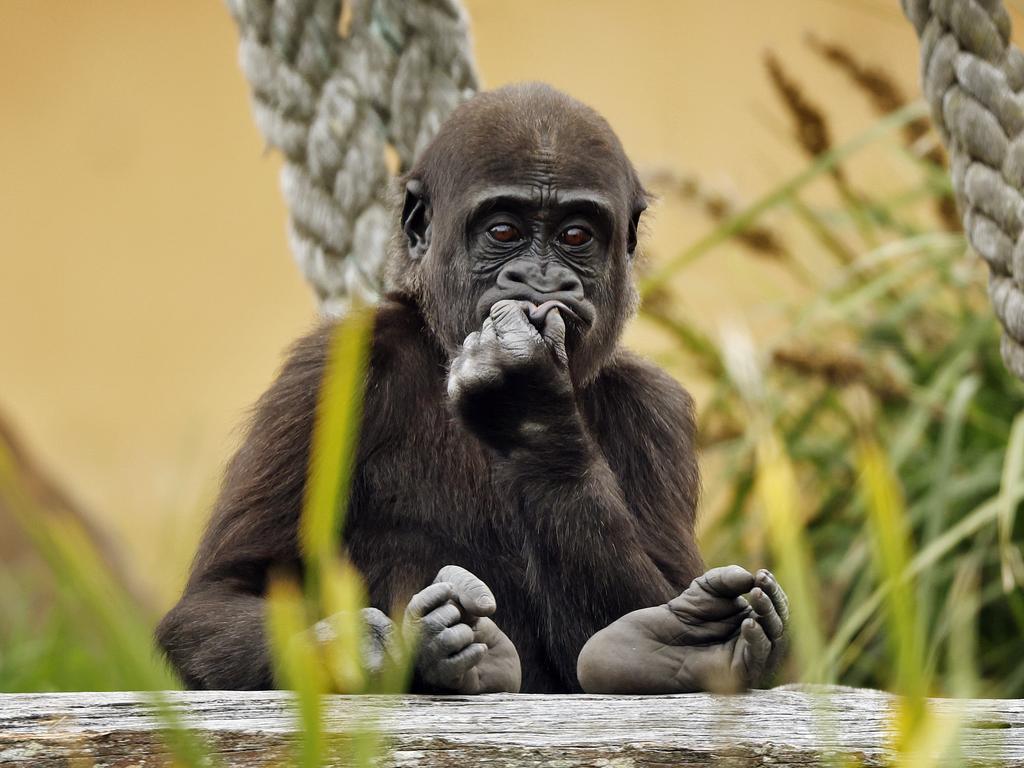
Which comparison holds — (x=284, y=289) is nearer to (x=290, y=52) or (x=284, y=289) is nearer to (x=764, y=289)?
(x=764, y=289)

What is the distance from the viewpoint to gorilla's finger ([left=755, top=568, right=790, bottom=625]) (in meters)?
2.10

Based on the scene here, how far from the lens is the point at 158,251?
6.56 metres

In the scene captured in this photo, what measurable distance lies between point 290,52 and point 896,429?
97.0 inches

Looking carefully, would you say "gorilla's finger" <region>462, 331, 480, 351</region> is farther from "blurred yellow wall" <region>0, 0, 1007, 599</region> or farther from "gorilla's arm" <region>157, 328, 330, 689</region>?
"blurred yellow wall" <region>0, 0, 1007, 599</region>

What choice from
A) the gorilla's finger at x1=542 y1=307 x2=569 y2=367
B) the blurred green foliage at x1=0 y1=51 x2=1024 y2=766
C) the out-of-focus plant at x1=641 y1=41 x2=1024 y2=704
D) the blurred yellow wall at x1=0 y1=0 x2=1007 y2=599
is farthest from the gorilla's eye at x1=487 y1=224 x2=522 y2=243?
the blurred yellow wall at x1=0 y1=0 x2=1007 y2=599

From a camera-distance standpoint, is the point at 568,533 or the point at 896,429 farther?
the point at 896,429

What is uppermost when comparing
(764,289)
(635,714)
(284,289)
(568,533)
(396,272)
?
(284,289)

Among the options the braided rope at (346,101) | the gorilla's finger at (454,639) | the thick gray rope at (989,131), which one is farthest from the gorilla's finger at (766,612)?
the braided rope at (346,101)

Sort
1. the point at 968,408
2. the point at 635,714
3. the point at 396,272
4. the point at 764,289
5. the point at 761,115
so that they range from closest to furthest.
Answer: the point at 635,714, the point at 396,272, the point at 968,408, the point at 764,289, the point at 761,115

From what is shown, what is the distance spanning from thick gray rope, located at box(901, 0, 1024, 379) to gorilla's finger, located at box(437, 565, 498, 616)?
1.02 metres

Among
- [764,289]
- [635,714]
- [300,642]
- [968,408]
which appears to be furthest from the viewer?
[764,289]

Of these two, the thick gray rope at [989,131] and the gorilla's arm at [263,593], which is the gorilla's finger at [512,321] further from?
the thick gray rope at [989,131]

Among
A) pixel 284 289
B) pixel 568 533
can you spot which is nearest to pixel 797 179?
pixel 568 533

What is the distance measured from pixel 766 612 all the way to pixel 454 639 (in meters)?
0.46
